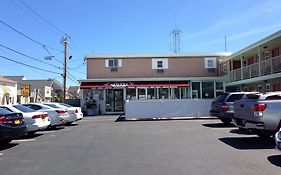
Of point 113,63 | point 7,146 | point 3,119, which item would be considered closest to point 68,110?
point 7,146

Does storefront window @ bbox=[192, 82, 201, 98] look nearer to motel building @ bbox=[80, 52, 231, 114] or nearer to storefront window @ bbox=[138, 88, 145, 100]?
motel building @ bbox=[80, 52, 231, 114]

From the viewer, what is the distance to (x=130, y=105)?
93.5 ft

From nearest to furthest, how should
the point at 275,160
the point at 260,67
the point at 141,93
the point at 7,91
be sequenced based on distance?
the point at 275,160 → the point at 260,67 → the point at 141,93 → the point at 7,91

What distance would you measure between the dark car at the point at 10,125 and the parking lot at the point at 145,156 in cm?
47

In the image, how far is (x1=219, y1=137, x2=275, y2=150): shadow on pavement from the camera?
1215 cm

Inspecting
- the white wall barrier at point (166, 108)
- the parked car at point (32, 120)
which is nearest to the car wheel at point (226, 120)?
the white wall barrier at point (166, 108)

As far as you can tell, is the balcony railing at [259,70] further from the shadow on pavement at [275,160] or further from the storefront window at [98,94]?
the shadow on pavement at [275,160]

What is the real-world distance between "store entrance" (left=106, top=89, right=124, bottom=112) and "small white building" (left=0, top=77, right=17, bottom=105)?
21.6 metres

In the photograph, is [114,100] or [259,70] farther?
[114,100]

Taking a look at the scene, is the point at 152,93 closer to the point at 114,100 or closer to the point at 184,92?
the point at 184,92

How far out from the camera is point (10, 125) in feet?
42.4


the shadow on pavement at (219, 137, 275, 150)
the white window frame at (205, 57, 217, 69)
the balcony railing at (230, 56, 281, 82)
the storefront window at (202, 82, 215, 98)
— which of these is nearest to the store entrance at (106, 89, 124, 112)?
the storefront window at (202, 82, 215, 98)

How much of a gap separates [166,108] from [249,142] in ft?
50.3

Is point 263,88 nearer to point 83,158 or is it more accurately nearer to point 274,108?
point 274,108
